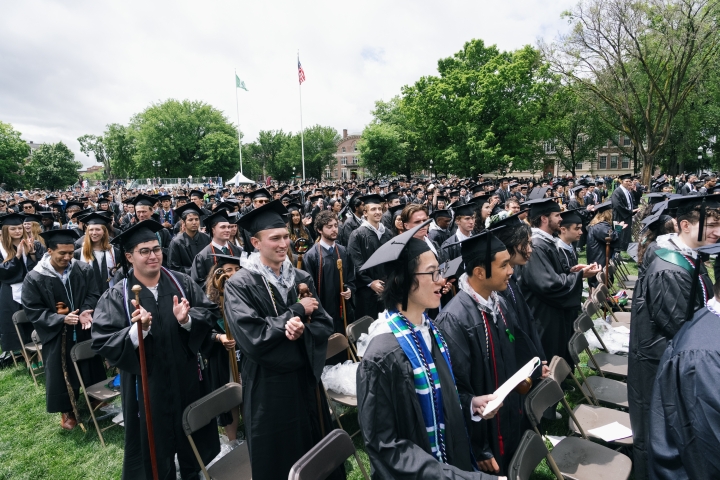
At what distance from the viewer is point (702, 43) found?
1962 cm

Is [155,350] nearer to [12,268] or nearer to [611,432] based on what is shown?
[611,432]

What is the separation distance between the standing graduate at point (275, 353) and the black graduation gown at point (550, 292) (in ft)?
7.74

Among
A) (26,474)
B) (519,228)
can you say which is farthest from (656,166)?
(26,474)

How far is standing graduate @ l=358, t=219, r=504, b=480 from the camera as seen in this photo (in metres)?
1.75

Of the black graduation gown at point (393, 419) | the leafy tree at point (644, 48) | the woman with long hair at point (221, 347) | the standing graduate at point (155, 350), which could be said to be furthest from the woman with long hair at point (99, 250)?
the leafy tree at point (644, 48)

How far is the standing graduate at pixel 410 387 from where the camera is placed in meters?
1.75

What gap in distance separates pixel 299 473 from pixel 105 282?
490cm

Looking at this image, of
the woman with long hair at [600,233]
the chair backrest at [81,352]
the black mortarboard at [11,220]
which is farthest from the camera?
the woman with long hair at [600,233]

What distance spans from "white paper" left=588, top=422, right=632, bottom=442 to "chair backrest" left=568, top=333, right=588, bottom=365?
1.99ft

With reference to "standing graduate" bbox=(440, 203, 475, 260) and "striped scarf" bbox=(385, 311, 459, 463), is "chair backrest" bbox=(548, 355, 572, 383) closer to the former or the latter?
"striped scarf" bbox=(385, 311, 459, 463)

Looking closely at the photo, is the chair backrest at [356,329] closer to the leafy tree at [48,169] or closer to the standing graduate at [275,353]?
the standing graduate at [275,353]

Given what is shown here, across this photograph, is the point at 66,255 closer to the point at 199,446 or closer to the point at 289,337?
the point at 199,446

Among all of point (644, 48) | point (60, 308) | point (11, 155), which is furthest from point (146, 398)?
point (11, 155)

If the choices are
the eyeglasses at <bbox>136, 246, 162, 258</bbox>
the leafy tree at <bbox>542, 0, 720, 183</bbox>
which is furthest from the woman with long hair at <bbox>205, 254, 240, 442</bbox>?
the leafy tree at <bbox>542, 0, 720, 183</bbox>
